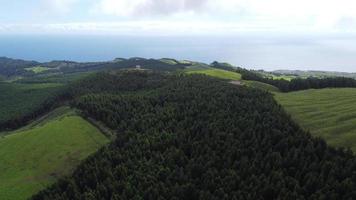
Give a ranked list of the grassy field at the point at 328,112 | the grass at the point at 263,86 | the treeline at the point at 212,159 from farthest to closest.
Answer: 1. the grass at the point at 263,86
2. the grassy field at the point at 328,112
3. the treeline at the point at 212,159

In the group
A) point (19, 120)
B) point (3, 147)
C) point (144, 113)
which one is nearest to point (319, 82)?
point (144, 113)

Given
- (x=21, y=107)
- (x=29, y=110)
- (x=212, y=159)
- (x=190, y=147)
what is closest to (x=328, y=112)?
(x=190, y=147)

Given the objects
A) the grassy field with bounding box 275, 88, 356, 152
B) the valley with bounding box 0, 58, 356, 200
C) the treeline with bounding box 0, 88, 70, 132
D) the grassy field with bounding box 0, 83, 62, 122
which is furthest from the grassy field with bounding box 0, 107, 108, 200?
the grassy field with bounding box 0, 83, 62, 122

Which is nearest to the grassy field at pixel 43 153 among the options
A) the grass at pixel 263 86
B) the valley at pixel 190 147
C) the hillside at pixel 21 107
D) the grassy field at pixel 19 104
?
the valley at pixel 190 147

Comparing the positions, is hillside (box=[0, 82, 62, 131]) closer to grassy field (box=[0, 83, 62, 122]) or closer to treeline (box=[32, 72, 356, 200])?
grassy field (box=[0, 83, 62, 122])

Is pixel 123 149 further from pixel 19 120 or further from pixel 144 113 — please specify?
pixel 19 120

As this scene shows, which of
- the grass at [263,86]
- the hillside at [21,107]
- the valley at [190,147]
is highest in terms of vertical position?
the grass at [263,86]

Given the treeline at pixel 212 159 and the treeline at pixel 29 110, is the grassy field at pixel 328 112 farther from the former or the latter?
the treeline at pixel 29 110
